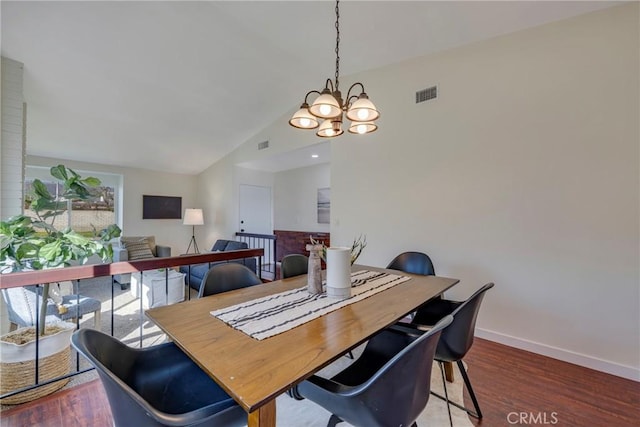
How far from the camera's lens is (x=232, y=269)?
2.02m

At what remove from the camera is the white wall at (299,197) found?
6.19m

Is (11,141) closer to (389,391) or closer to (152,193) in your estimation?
(152,193)

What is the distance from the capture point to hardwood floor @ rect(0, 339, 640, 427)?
5.41ft

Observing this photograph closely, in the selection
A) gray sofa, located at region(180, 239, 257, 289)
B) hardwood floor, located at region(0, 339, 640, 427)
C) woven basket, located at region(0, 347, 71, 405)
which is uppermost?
gray sofa, located at region(180, 239, 257, 289)

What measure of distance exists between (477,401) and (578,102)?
2495mm

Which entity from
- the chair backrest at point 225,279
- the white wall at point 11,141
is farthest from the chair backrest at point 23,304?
the chair backrest at point 225,279

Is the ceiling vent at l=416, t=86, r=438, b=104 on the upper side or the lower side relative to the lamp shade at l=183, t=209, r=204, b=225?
upper

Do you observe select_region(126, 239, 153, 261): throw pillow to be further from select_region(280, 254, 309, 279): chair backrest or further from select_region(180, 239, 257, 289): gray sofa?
select_region(280, 254, 309, 279): chair backrest

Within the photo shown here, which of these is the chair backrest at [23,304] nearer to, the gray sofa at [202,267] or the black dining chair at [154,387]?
the gray sofa at [202,267]

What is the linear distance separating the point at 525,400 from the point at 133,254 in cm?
604

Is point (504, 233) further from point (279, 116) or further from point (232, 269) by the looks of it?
point (279, 116)

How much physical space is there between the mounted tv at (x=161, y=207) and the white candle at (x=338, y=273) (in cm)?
602

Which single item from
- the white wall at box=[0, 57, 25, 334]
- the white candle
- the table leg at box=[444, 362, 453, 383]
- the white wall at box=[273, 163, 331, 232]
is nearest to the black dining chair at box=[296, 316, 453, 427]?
the white candle

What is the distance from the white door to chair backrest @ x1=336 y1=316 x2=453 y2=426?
5377 mm
